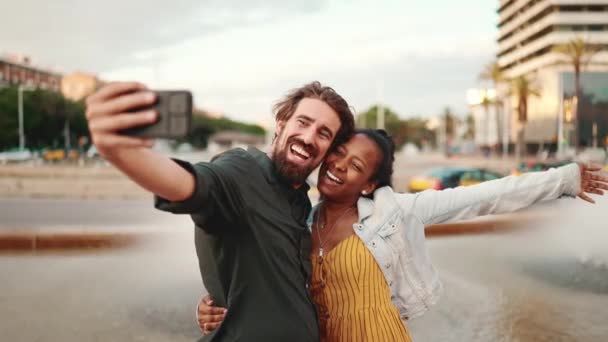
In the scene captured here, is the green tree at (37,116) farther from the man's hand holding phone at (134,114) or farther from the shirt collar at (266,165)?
the man's hand holding phone at (134,114)

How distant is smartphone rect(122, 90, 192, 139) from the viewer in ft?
3.81

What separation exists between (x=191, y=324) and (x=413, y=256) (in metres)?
3.62

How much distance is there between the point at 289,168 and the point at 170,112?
2.63 feet

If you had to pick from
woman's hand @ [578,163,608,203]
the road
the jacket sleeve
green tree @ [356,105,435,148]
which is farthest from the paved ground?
green tree @ [356,105,435,148]

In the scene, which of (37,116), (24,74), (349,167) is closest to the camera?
(349,167)

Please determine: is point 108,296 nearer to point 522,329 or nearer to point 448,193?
point 522,329

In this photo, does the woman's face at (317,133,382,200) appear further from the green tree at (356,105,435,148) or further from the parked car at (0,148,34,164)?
the green tree at (356,105,435,148)

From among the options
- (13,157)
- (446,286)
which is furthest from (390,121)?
(446,286)

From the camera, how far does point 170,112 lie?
3.85 ft

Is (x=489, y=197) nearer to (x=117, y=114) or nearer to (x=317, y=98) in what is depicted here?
(x=317, y=98)

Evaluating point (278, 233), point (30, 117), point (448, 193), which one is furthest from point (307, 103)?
point (30, 117)

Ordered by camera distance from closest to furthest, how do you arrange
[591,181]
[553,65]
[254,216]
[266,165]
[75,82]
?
1. [254,216]
2. [266,165]
3. [591,181]
4. [553,65]
5. [75,82]

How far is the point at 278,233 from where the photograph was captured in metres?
1.76

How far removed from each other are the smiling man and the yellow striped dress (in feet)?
1.32
